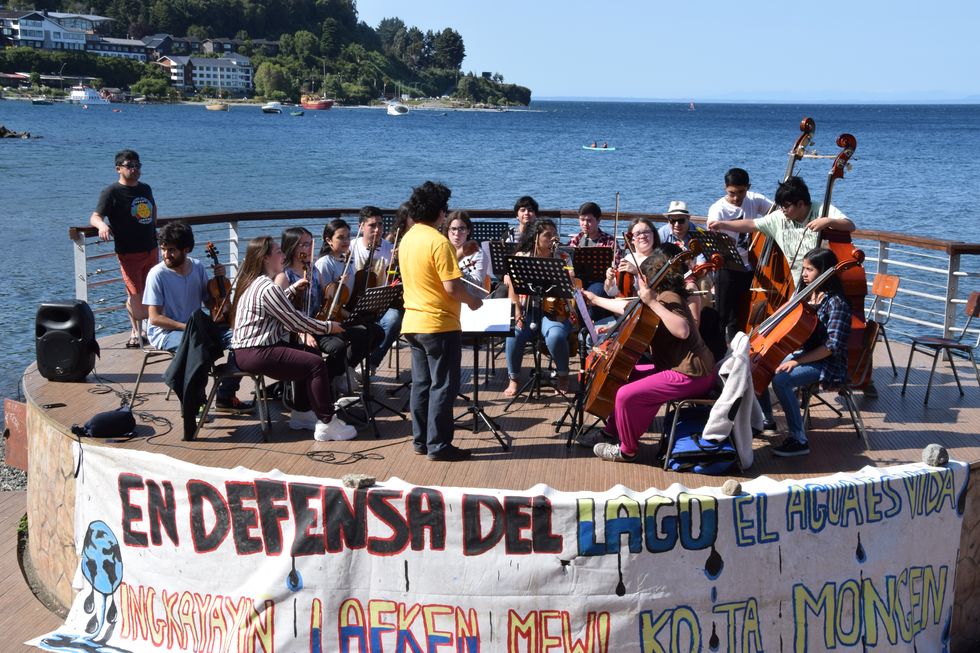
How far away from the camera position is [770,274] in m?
7.80

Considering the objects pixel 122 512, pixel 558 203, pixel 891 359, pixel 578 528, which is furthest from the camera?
pixel 558 203

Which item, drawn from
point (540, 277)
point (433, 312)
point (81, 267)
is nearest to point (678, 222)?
point (540, 277)

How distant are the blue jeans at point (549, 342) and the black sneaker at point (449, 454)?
5.19 feet

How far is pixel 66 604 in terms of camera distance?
6531mm

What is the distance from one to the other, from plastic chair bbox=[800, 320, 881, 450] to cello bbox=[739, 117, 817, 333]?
25.9 inches

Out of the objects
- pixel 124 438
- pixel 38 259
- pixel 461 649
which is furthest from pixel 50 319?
pixel 38 259

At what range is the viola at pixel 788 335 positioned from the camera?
248 inches

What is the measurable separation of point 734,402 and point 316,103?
141m

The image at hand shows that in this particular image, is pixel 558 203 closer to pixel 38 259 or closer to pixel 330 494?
pixel 38 259

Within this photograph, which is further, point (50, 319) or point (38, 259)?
point (38, 259)

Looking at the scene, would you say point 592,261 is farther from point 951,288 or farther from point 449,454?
point 951,288

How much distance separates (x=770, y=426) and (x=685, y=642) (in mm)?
2153

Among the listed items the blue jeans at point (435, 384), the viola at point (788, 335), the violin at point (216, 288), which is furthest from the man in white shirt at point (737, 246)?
the violin at point (216, 288)

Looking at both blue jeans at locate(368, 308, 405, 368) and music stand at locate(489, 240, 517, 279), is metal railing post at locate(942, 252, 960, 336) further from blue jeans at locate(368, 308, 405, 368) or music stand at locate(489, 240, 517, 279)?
blue jeans at locate(368, 308, 405, 368)
